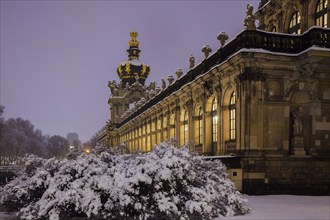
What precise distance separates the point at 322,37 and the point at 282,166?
645cm

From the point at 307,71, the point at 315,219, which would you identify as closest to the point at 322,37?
the point at 307,71

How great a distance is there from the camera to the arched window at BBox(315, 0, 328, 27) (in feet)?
73.4

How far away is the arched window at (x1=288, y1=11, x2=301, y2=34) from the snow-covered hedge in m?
15.5

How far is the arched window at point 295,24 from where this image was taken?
2483 centimetres

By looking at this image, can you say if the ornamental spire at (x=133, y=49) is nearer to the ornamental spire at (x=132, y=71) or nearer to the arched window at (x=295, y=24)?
the ornamental spire at (x=132, y=71)

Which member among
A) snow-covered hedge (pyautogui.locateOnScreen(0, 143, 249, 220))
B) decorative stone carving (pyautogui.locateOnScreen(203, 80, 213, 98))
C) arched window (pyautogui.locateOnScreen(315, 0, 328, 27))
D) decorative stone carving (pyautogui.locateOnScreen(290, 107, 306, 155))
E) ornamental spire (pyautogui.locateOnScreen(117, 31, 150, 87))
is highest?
ornamental spire (pyautogui.locateOnScreen(117, 31, 150, 87))

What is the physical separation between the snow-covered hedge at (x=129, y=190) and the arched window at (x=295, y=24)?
15495 millimetres

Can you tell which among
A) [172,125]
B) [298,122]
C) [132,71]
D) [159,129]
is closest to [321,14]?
[298,122]

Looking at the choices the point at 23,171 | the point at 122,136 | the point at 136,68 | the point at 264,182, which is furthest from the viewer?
the point at 136,68

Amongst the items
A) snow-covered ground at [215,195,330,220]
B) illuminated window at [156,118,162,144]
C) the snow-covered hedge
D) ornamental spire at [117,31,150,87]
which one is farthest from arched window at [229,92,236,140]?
ornamental spire at [117,31,150,87]

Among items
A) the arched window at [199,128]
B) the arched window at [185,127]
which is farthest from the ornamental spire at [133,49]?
the arched window at [199,128]

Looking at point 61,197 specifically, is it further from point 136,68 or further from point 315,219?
point 136,68

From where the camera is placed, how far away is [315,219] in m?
10.5

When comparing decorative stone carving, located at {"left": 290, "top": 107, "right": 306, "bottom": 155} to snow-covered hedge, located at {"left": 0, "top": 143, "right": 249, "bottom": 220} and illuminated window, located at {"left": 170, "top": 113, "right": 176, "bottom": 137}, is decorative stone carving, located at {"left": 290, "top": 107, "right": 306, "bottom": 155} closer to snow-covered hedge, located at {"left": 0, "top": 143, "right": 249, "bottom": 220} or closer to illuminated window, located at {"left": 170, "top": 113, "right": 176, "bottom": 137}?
snow-covered hedge, located at {"left": 0, "top": 143, "right": 249, "bottom": 220}
